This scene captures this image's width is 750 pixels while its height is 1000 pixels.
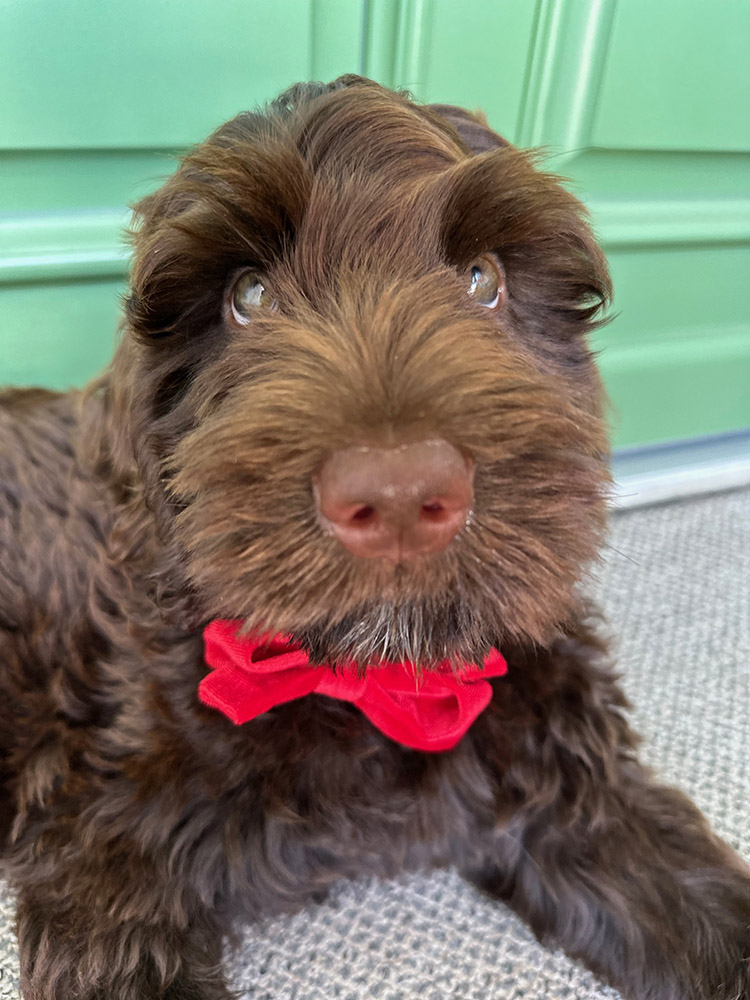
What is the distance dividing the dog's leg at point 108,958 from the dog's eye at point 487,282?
84cm

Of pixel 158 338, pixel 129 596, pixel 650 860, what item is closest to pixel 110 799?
pixel 129 596

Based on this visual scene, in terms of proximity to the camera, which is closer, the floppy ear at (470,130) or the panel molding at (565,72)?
the floppy ear at (470,130)

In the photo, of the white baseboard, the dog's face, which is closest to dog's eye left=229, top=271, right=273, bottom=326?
the dog's face

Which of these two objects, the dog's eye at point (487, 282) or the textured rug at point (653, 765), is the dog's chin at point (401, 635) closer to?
the textured rug at point (653, 765)

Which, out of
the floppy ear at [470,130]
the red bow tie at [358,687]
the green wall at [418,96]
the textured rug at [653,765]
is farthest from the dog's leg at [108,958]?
the green wall at [418,96]

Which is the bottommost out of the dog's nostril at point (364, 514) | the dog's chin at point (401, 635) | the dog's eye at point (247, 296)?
the dog's chin at point (401, 635)

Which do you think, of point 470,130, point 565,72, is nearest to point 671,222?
point 565,72

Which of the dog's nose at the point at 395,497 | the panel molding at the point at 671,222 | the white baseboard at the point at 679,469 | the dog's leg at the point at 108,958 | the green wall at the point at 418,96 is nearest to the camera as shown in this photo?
the dog's nose at the point at 395,497

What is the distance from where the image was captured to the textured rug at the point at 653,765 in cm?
112

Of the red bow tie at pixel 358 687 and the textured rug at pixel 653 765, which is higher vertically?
the red bow tie at pixel 358 687

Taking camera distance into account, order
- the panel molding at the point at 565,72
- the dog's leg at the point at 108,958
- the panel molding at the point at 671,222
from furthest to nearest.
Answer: the panel molding at the point at 671,222, the panel molding at the point at 565,72, the dog's leg at the point at 108,958

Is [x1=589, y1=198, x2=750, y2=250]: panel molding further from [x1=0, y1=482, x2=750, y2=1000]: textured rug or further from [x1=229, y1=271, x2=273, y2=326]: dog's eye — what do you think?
[x1=229, y1=271, x2=273, y2=326]: dog's eye

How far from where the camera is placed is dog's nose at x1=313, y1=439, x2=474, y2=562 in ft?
2.17

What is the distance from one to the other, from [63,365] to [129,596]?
913 mm
